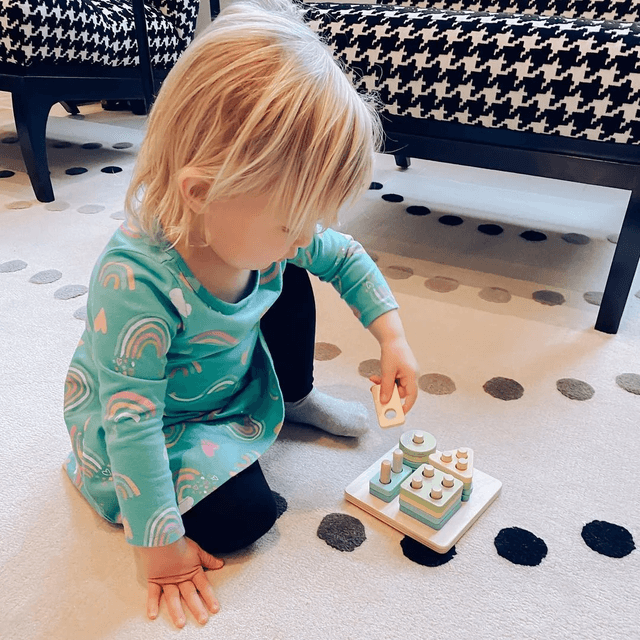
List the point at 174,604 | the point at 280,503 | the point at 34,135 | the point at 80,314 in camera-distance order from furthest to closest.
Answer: the point at 34,135 → the point at 80,314 → the point at 280,503 → the point at 174,604

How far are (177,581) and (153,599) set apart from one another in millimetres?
25

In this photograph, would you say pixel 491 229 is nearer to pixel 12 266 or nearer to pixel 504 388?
pixel 504 388

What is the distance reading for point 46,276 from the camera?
43.2 inches

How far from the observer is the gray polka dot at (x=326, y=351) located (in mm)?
918

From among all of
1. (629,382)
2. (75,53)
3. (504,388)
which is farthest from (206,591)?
(75,53)

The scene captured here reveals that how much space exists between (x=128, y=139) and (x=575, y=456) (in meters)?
1.56

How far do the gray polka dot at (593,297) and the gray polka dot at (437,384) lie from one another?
1.13 ft

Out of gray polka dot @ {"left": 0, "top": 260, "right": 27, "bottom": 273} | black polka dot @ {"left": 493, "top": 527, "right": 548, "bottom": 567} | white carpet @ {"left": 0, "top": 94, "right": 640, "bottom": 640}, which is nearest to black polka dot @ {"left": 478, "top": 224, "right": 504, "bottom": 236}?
white carpet @ {"left": 0, "top": 94, "right": 640, "bottom": 640}

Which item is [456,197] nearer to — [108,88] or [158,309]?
[108,88]

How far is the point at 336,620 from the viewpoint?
57 cm

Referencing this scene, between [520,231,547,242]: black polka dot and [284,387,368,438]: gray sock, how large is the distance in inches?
25.9

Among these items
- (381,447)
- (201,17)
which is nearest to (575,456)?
(381,447)

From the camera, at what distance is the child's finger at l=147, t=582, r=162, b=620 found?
1.84ft

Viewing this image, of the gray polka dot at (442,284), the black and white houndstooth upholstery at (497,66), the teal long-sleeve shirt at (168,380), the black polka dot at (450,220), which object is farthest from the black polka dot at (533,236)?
the teal long-sleeve shirt at (168,380)
